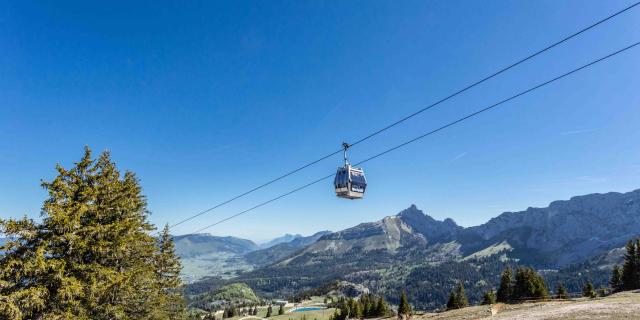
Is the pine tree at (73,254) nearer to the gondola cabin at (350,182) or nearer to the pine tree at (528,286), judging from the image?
the gondola cabin at (350,182)

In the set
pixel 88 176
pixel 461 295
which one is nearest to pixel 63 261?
Answer: pixel 88 176

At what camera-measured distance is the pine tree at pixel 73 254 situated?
19656 mm

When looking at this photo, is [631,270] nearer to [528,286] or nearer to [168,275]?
[528,286]

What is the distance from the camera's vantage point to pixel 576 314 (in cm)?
3025

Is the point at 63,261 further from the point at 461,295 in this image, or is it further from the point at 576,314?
the point at 461,295

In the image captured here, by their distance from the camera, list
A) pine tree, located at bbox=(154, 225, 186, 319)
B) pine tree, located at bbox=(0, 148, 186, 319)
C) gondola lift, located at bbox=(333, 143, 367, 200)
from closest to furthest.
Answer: pine tree, located at bbox=(0, 148, 186, 319) < gondola lift, located at bbox=(333, 143, 367, 200) < pine tree, located at bbox=(154, 225, 186, 319)

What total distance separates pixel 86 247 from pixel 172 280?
20298 millimetres

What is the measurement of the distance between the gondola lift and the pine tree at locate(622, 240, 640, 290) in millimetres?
77409

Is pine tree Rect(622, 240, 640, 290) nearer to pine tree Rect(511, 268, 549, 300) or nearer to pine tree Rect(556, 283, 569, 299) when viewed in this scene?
pine tree Rect(556, 283, 569, 299)

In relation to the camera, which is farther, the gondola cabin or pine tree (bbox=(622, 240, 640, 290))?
pine tree (bbox=(622, 240, 640, 290))

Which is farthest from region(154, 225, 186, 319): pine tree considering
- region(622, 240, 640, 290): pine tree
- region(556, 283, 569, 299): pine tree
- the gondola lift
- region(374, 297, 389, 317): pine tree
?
region(622, 240, 640, 290): pine tree

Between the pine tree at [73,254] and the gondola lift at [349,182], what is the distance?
15.6 metres

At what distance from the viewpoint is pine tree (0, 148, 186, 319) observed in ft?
64.5

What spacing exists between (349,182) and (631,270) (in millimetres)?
82064
